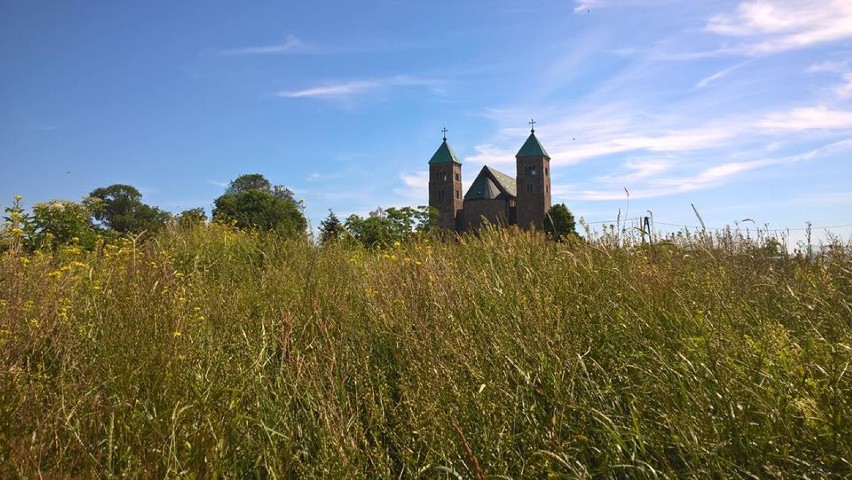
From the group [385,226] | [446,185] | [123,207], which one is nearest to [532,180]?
[446,185]

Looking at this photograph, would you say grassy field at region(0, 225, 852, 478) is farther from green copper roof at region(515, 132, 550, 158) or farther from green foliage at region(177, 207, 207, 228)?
green copper roof at region(515, 132, 550, 158)

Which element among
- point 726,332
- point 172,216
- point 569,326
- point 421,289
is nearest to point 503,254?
point 421,289

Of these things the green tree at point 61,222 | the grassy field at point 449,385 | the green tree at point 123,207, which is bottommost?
the grassy field at point 449,385

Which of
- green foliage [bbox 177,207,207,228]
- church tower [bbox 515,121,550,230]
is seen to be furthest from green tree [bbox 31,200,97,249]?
church tower [bbox 515,121,550,230]

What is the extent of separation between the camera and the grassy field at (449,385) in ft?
5.61

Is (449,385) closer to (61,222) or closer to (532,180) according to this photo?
(61,222)

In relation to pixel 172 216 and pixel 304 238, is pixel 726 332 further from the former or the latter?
pixel 172 216

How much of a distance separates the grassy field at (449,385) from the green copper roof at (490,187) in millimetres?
55443

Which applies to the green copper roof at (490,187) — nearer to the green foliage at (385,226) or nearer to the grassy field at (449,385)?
the green foliage at (385,226)

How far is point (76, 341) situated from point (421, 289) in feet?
6.26

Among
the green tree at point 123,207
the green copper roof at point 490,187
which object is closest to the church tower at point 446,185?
the green copper roof at point 490,187

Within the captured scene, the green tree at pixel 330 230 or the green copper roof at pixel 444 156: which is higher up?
the green copper roof at pixel 444 156

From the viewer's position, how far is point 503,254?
4453 millimetres

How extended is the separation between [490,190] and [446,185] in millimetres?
5218
